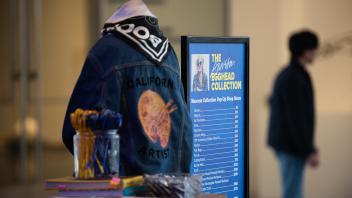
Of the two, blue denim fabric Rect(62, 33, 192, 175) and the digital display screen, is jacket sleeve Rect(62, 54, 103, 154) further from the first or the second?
the digital display screen

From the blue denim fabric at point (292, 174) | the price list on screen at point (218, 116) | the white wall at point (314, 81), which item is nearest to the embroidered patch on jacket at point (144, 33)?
the price list on screen at point (218, 116)

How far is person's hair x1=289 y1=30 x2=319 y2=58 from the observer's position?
7.36 metres

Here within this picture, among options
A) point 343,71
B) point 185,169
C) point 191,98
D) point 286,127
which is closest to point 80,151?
point 185,169

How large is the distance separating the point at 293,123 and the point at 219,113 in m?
3.53

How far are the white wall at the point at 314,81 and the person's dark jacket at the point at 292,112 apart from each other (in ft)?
1.65

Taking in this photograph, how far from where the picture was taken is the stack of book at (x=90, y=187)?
2094 mm

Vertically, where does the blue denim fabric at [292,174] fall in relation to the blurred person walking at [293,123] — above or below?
below

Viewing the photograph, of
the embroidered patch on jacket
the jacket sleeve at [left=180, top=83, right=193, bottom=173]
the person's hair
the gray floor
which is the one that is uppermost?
the person's hair

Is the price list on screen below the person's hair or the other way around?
below

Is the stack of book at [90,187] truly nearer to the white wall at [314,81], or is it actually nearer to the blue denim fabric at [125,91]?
the blue denim fabric at [125,91]

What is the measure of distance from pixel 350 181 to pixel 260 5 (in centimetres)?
177

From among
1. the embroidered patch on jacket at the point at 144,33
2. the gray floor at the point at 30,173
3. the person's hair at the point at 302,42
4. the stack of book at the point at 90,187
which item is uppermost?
the person's hair at the point at 302,42

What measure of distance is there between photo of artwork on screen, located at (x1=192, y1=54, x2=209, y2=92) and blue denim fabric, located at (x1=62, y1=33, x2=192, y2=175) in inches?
24.6

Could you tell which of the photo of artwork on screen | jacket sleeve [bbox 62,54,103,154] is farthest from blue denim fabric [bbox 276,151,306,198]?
jacket sleeve [bbox 62,54,103,154]
